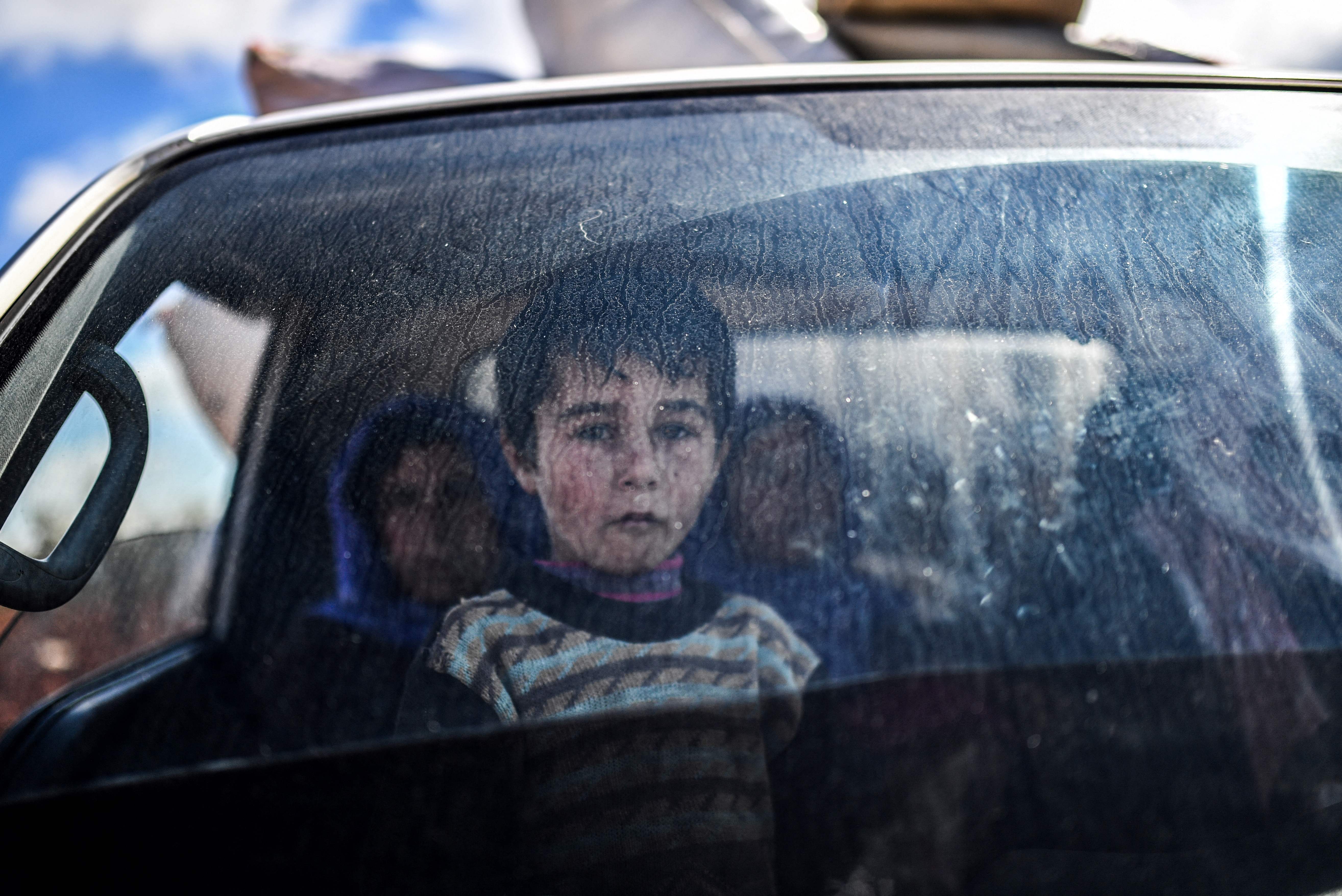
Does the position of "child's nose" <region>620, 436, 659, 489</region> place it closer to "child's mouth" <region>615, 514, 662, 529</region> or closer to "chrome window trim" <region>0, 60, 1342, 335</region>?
"child's mouth" <region>615, 514, 662, 529</region>

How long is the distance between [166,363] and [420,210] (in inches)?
11.0

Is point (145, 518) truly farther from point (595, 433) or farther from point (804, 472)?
point (804, 472)

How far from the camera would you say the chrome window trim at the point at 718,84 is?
1111 millimetres

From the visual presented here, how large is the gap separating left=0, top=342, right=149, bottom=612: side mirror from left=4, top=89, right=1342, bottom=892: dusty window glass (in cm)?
6

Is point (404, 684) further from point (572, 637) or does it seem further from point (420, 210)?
point (420, 210)

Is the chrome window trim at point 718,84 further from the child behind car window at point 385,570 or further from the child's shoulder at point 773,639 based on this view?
the child's shoulder at point 773,639

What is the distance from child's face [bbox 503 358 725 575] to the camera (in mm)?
667

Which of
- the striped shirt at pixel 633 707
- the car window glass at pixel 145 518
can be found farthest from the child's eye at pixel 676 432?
the car window glass at pixel 145 518

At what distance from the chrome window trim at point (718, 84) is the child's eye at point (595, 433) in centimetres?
57

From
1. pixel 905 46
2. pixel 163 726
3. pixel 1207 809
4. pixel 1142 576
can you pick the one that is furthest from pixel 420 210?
pixel 905 46

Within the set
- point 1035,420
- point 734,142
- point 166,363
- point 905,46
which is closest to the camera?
point 1035,420

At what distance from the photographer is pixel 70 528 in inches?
30.8

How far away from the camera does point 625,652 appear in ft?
2.06

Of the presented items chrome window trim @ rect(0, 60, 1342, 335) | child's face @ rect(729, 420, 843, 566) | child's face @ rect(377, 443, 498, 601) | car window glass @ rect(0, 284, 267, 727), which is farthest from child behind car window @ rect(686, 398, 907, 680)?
chrome window trim @ rect(0, 60, 1342, 335)
